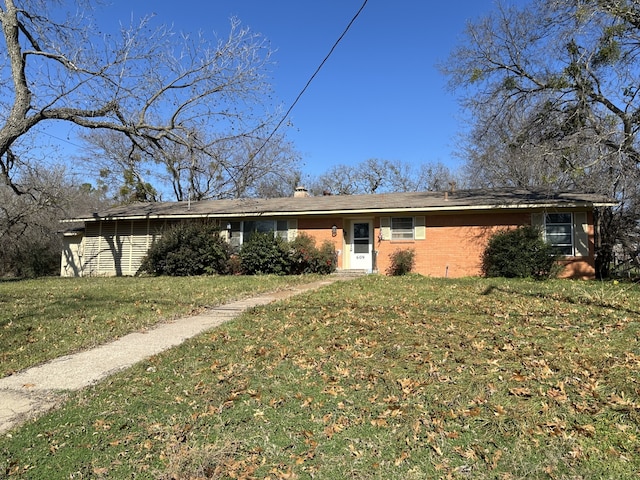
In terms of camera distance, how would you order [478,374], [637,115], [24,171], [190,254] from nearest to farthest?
[478,374], [637,115], [190,254], [24,171]

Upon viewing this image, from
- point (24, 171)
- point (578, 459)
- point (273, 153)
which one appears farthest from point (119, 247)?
point (578, 459)

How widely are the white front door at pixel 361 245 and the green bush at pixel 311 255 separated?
1134 mm

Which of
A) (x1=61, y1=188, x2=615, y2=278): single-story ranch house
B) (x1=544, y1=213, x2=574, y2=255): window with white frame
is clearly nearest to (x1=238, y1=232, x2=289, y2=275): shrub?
(x1=61, y1=188, x2=615, y2=278): single-story ranch house

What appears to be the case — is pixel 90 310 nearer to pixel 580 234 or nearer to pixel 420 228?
pixel 420 228

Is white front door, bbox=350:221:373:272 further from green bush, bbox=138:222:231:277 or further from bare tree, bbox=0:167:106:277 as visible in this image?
bare tree, bbox=0:167:106:277

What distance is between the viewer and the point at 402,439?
3.57 m

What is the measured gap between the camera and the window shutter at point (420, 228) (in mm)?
15719

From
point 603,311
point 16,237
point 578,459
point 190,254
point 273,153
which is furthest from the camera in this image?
point 273,153

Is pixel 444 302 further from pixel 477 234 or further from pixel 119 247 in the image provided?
pixel 119 247

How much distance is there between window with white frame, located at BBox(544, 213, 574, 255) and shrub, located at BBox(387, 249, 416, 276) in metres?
4.35

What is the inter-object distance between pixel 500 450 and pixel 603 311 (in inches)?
203

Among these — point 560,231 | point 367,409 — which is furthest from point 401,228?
point 367,409

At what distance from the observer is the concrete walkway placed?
4.51 m

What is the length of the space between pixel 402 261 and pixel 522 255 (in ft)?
12.4
